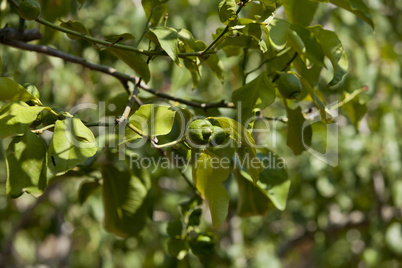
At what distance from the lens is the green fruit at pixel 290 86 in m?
0.72

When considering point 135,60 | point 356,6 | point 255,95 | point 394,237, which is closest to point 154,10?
point 135,60

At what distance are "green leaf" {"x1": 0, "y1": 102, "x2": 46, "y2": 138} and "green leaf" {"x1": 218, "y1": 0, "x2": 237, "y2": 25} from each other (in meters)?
0.26

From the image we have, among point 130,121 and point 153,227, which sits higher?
point 130,121

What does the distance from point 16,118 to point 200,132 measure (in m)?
0.22

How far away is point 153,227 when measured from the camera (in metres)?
2.09

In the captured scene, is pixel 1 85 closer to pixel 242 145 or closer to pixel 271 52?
pixel 242 145

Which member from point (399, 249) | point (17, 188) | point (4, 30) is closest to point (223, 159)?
point (17, 188)

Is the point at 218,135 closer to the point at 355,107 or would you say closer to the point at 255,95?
the point at 255,95

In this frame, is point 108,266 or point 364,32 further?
point 108,266

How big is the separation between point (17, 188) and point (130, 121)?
0.16 meters

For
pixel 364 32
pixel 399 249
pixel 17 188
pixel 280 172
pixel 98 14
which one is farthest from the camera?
pixel 364 32

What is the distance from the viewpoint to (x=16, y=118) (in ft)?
1.82

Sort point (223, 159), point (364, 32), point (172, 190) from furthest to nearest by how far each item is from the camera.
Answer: point (172, 190), point (364, 32), point (223, 159)

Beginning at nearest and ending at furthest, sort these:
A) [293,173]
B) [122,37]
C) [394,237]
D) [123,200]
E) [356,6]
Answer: [122,37] < [356,6] < [123,200] < [394,237] < [293,173]
